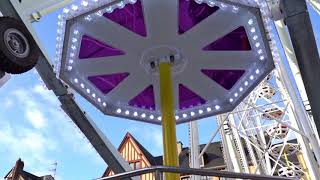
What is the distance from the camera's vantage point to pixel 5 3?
332 inches

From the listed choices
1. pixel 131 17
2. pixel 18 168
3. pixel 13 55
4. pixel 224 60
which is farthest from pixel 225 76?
pixel 18 168

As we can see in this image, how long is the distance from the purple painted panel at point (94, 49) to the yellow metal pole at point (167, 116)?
0.71 m

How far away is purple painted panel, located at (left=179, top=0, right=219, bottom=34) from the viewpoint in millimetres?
6527

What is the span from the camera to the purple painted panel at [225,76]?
7.33 meters

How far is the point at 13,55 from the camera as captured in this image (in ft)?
24.7

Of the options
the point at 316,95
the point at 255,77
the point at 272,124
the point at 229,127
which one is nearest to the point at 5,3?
the point at 255,77

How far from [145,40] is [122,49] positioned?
1.23 feet

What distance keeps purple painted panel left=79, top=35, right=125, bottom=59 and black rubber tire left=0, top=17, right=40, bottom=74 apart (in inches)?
51.0

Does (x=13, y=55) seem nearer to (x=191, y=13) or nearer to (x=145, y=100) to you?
(x=145, y=100)

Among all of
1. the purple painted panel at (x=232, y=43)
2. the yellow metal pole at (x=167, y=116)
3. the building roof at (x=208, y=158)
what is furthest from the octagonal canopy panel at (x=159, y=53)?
the building roof at (x=208, y=158)

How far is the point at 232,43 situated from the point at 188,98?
132 centimetres

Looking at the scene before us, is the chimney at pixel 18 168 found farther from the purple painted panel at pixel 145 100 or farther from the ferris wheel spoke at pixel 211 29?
the ferris wheel spoke at pixel 211 29

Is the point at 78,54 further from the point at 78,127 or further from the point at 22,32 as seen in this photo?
the point at 78,127

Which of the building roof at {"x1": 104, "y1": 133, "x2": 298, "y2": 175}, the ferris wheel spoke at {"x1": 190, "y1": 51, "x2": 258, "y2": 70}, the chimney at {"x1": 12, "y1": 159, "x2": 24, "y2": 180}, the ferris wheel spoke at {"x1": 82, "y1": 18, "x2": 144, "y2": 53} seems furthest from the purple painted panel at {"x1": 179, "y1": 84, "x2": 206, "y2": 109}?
the building roof at {"x1": 104, "y1": 133, "x2": 298, "y2": 175}
